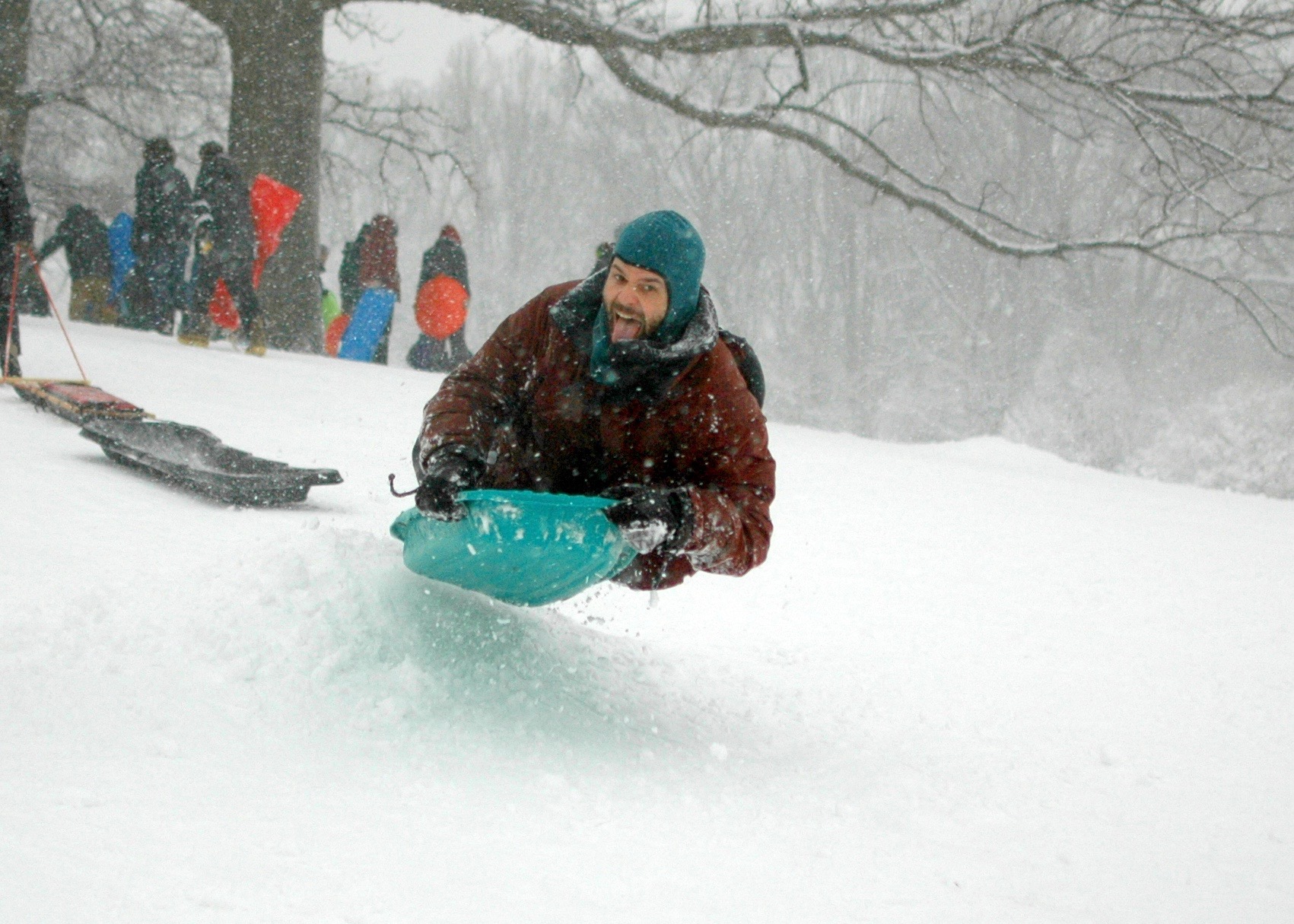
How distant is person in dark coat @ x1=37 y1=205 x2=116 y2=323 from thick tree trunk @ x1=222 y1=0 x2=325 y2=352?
2541 mm

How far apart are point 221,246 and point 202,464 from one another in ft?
16.8

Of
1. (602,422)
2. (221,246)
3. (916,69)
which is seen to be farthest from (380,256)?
(602,422)

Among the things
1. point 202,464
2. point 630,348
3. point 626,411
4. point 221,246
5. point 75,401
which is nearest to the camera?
point 630,348

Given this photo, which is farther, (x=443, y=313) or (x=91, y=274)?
(x=91, y=274)

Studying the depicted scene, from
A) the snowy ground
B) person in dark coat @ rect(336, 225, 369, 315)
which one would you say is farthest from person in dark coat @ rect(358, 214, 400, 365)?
the snowy ground

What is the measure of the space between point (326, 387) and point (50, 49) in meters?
13.3

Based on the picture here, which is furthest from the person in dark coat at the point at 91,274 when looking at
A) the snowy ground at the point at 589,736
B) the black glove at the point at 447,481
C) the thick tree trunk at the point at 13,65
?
the black glove at the point at 447,481

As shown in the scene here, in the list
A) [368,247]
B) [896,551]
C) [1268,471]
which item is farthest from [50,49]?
[1268,471]

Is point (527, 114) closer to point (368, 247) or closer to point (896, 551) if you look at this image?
point (368, 247)

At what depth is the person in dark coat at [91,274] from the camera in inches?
528

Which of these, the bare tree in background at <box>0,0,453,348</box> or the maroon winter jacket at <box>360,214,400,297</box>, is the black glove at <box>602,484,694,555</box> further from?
the bare tree in background at <box>0,0,453,348</box>

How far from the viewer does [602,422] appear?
11.4 feet

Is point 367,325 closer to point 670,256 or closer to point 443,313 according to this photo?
point 443,313

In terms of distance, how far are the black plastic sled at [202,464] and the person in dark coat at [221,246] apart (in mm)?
4638
